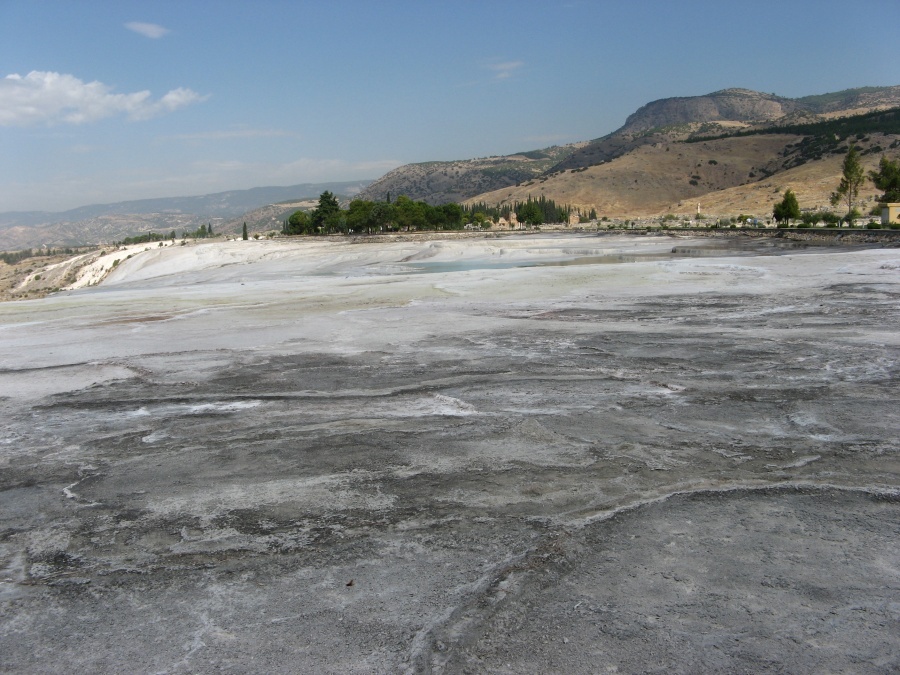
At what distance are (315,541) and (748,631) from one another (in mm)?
3531

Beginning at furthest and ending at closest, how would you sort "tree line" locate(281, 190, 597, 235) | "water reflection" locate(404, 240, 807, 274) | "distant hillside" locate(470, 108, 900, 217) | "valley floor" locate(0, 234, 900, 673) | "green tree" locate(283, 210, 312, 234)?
"distant hillside" locate(470, 108, 900, 217) → "green tree" locate(283, 210, 312, 234) → "tree line" locate(281, 190, 597, 235) → "water reflection" locate(404, 240, 807, 274) → "valley floor" locate(0, 234, 900, 673)

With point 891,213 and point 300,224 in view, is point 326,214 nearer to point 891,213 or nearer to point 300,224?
point 300,224

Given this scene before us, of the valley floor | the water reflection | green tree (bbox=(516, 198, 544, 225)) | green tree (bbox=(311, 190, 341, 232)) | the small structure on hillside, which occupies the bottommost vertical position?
the valley floor

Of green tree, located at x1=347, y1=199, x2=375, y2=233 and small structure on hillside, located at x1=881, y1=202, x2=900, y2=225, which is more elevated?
green tree, located at x1=347, y1=199, x2=375, y2=233

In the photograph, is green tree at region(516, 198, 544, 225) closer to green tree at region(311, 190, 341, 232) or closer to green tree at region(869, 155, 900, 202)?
green tree at region(311, 190, 341, 232)

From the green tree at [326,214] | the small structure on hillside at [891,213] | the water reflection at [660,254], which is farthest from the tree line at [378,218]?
the small structure on hillside at [891,213]

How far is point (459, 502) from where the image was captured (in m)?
6.90

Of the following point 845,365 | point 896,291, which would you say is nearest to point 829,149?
point 896,291

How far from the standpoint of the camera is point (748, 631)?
184 inches

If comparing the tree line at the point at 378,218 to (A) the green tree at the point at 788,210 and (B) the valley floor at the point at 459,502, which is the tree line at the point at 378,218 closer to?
(A) the green tree at the point at 788,210

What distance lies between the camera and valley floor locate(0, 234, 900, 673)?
473cm

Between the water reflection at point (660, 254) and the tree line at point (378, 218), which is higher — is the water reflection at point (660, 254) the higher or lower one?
the lower one

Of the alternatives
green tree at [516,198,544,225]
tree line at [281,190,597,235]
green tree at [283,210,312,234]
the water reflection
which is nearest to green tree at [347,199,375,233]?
tree line at [281,190,597,235]

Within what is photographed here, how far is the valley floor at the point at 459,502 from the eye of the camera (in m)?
4.73
